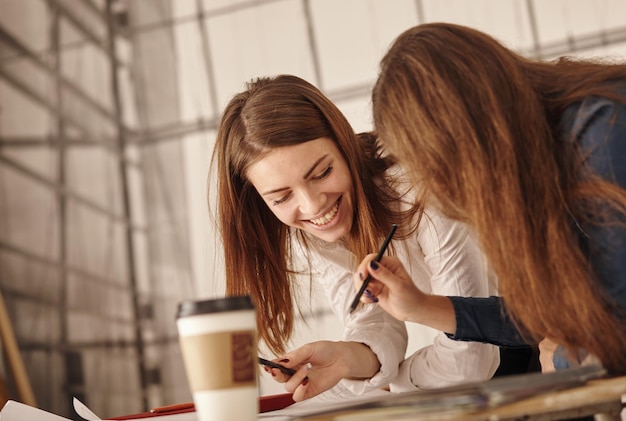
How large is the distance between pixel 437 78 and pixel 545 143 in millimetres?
141

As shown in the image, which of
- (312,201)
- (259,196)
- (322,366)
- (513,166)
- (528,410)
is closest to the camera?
(528,410)

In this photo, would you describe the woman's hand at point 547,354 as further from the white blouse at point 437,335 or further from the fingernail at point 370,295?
the white blouse at point 437,335

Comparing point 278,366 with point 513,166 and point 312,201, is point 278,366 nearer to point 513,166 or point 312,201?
point 312,201

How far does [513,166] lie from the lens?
0.85 m

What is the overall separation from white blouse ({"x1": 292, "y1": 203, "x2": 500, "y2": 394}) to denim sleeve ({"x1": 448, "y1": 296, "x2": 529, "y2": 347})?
33 cm

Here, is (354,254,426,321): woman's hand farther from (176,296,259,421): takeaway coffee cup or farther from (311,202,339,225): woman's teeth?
(311,202,339,225): woman's teeth

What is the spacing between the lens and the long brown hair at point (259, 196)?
5.17 ft

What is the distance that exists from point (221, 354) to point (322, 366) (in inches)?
28.0

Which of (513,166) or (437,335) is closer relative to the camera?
(513,166)

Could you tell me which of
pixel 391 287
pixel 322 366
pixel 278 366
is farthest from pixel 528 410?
pixel 322 366

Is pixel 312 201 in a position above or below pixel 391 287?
above

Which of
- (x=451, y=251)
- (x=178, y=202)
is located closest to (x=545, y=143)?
(x=451, y=251)

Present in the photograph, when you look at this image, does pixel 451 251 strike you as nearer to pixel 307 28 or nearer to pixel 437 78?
pixel 437 78

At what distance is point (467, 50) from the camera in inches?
36.2
